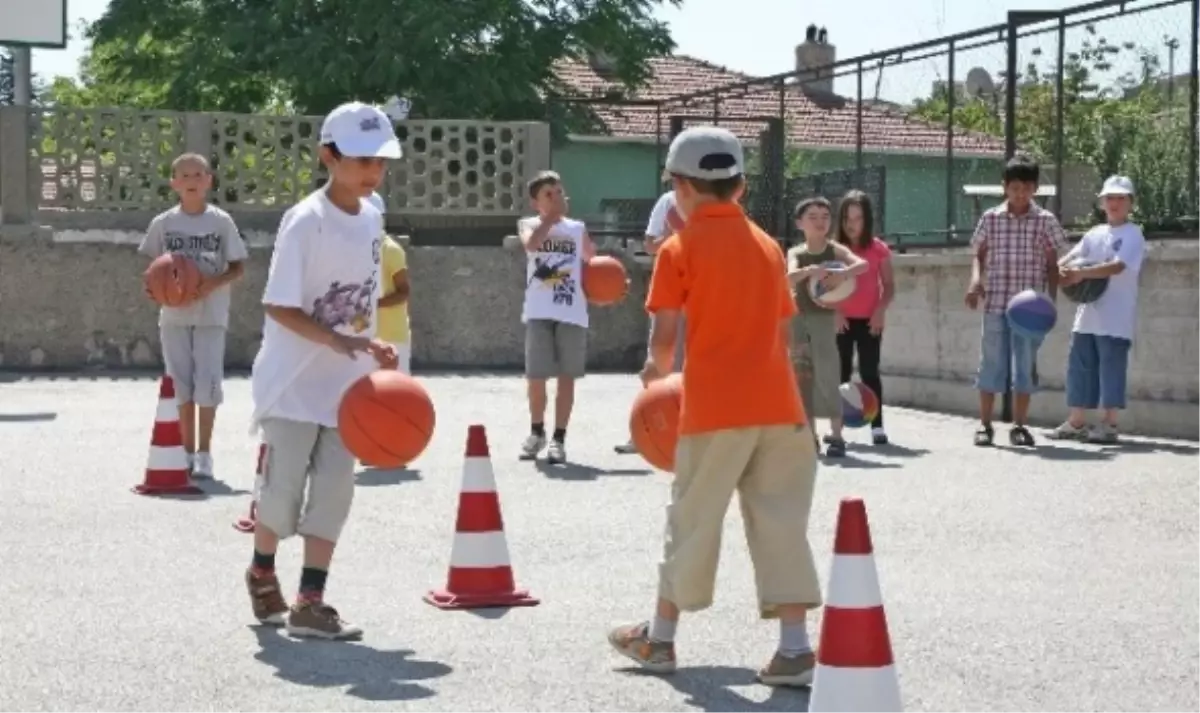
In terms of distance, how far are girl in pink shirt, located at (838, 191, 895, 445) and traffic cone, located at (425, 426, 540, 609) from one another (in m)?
7.26

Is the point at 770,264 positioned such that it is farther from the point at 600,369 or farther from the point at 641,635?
the point at 600,369

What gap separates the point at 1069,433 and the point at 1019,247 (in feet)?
4.83

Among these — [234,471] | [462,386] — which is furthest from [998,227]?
[462,386]

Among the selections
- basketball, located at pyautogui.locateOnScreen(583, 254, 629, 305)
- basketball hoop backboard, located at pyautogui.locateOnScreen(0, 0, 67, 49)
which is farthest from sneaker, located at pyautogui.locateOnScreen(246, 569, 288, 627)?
basketball hoop backboard, located at pyautogui.locateOnScreen(0, 0, 67, 49)

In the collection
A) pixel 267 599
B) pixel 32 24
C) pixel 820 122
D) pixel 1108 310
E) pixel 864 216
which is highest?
pixel 32 24

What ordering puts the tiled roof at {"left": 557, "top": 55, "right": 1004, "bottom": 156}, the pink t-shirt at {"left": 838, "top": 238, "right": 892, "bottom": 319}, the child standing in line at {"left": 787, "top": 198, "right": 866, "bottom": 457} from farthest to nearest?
1. the tiled roof at {"left": 557, "top": 55, "right": 1004, "bottom": 156}
2. the pink t-shirt at {"left": 838, "top": 238, "right": 892, "bottom": 319}
3. the child standing in line at {"left": 787, "top": 198, "right": 866, "bottom": 457}

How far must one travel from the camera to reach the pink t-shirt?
52.2ft

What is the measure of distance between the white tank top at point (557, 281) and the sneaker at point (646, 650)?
714 centimetres

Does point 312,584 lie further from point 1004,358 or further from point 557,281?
point 1004,358

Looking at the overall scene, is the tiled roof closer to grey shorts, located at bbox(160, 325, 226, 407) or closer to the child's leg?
grey shorts, located at bbox(160, 325, 226, 407)

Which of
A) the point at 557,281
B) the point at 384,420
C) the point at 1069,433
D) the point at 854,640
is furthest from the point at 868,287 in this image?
the point at 854,640

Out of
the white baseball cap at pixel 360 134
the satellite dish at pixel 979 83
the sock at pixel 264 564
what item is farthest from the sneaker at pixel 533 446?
the white baseball cap at pixel 360 134

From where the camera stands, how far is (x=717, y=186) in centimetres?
716

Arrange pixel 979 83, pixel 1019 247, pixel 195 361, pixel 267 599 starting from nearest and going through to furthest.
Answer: pixel 267 599, pixel 195 361, pixel 1019 247, pixel 979 83
